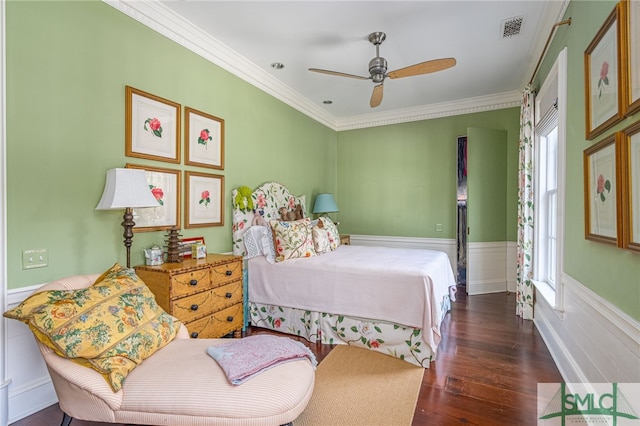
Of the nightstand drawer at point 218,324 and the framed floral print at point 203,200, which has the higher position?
the framed floral print at point 203,200

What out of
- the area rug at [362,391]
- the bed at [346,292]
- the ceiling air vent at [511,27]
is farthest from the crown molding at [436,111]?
the area rug at [362,391]

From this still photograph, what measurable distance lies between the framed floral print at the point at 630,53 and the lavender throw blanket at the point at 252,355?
1.97m

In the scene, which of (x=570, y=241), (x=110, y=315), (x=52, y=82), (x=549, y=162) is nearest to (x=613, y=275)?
(x=570, y=241)

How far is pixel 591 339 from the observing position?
1799mm

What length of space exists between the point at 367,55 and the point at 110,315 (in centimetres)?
321

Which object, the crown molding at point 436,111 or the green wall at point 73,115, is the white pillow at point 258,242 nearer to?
the green wall at point 73,115

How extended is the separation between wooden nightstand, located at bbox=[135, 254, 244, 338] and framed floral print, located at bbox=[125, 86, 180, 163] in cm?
93

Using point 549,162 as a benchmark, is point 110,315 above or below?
below

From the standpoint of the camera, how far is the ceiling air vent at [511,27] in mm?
2725

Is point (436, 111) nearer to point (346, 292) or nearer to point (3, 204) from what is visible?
point (346, 292)

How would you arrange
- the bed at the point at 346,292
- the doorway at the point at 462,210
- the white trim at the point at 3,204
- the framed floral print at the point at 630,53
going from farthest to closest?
1. the doorway at the point at 462,210
2. the bed at the point at 346,292
3. the white trim at the point at 3,204
4. the framed floral print at the point at 630,53

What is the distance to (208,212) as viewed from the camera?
10.3 feet

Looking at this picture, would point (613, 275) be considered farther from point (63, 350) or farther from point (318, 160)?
point (318, 160)

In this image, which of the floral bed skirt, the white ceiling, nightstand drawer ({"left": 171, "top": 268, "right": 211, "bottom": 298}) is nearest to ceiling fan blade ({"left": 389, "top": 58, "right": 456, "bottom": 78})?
the white ceiling
